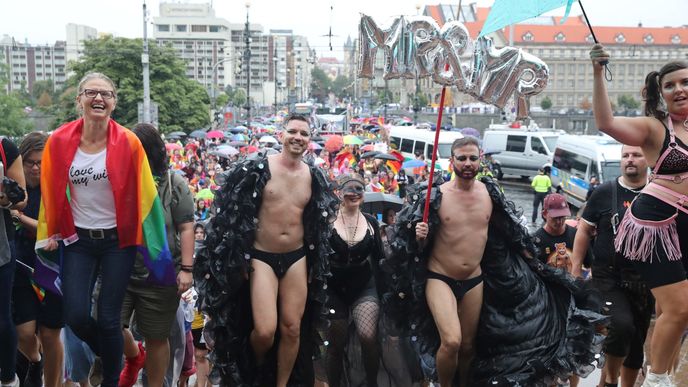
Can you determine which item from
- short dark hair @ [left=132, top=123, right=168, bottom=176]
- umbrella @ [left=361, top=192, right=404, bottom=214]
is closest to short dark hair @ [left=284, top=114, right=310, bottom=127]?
short dark hair @ [left=132, top=123, right=168, bottom=176]

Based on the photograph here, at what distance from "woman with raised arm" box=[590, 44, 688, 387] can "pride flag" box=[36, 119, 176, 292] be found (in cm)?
258

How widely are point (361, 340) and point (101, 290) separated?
82.0 inches

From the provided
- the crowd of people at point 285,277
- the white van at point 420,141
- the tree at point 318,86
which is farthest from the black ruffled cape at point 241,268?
the tree at point 318,86

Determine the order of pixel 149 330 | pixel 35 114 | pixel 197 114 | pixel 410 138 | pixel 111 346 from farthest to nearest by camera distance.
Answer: pixel 35 114
pixel 197 114
pixel 410 138
pixel 149 330
pixel 111 346

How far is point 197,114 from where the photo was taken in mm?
56438

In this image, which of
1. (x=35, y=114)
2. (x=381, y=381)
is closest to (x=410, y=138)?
(x=381, y=381)

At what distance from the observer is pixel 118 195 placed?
14.8ft

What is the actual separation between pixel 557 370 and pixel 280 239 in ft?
6.86

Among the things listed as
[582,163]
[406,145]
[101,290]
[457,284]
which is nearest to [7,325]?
[101,290]

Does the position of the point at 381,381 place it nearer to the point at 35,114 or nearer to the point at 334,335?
the point at 334,335

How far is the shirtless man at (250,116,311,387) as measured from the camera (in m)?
4.98

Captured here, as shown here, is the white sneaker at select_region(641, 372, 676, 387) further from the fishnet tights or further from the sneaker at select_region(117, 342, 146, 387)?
the sneaker at select_region(117, 342, 146, 387)

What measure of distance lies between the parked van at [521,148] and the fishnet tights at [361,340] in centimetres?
2562

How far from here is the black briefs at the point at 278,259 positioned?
5.04 m
